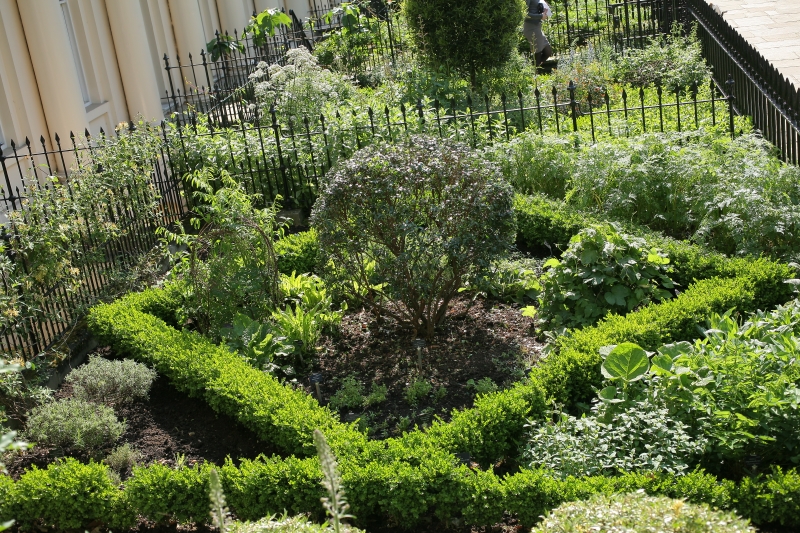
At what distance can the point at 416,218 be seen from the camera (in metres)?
6.85

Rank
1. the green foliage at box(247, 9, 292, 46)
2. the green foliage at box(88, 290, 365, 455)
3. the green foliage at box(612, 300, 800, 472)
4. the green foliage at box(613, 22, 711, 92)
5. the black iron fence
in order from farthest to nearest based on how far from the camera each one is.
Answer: the green foliage at box(247, 9, 292, 46)
the green foliage at box(613, 22, 711, 92)
the black iron fence
the green foliage at box(88, 290, 365, 455)
the green foliage at box(612, 300, 800, 472)

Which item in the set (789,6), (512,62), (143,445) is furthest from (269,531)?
(789,6)

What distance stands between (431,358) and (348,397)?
86 cm

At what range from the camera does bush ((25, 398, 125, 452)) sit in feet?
19.4

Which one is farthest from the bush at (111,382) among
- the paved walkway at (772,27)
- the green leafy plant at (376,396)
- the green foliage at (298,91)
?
the paved walkway at (772,27)

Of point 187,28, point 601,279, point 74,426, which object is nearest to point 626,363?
point 601,279

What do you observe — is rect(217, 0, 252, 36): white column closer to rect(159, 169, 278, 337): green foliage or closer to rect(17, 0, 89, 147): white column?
rect(17, 0, 89, 147): white column

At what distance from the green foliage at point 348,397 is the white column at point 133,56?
9535 mm

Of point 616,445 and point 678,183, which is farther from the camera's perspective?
point 678,183

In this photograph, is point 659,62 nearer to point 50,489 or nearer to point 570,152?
point 570,152

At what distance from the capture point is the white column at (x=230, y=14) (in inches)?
792

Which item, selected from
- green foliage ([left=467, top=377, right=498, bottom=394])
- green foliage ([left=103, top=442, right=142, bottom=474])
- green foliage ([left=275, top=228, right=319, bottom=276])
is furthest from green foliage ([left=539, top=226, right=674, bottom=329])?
green foliage ([left=103, top=442, right=142, bottom=474])

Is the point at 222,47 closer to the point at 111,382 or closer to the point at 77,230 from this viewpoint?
the point at 77,230

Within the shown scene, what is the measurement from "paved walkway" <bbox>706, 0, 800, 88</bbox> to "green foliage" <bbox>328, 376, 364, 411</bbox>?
8.88 metres
